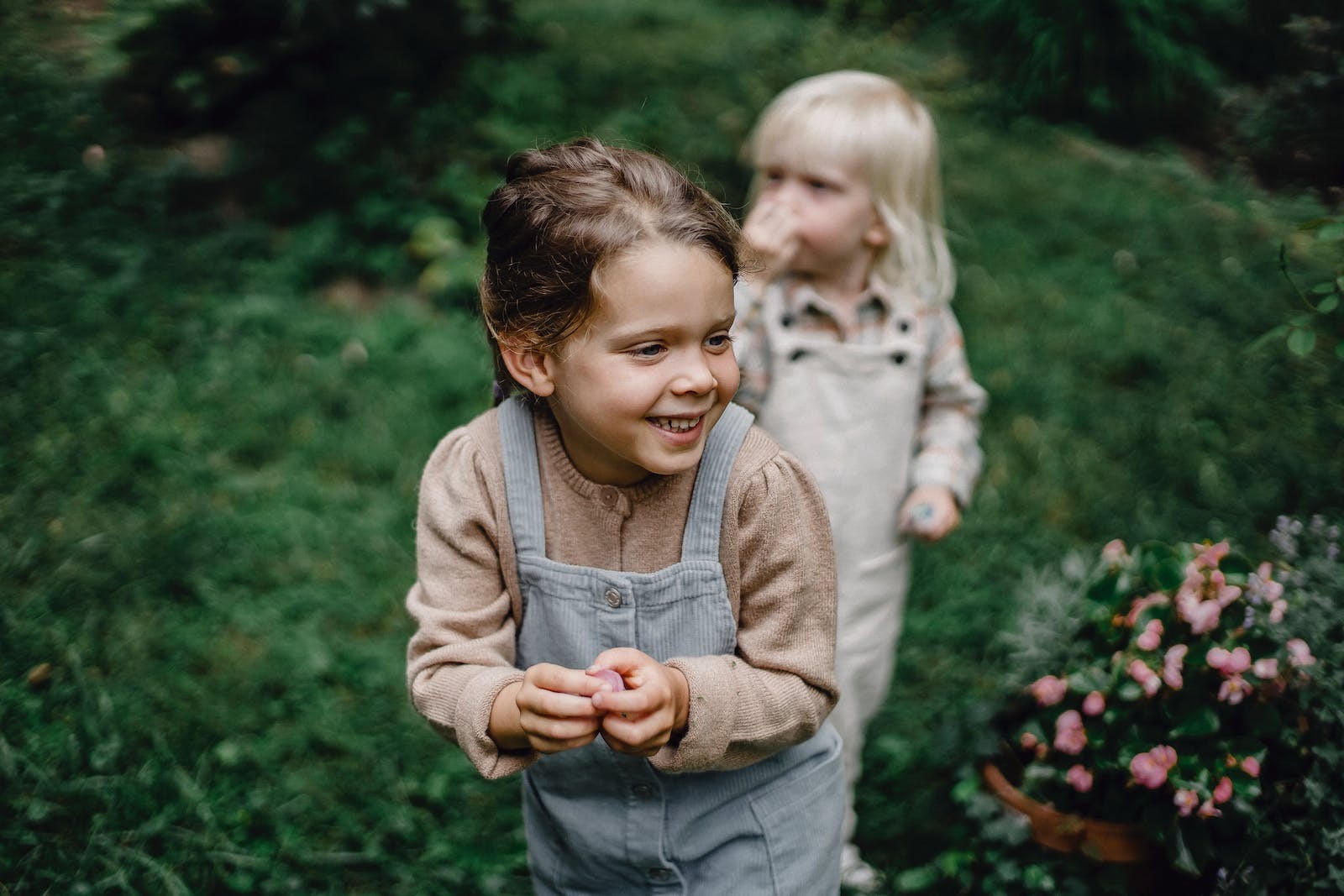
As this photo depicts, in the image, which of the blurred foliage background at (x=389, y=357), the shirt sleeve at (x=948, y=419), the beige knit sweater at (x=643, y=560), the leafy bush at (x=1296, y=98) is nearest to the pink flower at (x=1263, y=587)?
the blurred foliage background at (x=389, y=357)

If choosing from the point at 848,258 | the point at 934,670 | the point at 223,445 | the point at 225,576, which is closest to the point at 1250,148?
the point at 848,258

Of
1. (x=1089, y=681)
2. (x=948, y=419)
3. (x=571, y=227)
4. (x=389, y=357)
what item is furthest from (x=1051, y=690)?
(x=389, y=357)

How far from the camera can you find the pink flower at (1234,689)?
216cm

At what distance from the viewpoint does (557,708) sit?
1.37 metres

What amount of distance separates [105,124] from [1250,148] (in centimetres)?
401

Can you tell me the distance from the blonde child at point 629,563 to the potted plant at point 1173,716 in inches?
33.4

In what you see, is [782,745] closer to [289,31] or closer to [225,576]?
[225,576]

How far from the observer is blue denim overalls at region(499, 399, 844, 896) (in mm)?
1604

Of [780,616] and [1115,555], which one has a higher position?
[780,616]

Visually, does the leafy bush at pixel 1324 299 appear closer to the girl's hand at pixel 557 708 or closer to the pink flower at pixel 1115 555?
the pink flower at pixel 1115 555

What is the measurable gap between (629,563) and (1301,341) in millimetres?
1412

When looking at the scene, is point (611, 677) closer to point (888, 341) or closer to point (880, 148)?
point (888, 341)

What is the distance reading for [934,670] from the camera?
131 inches

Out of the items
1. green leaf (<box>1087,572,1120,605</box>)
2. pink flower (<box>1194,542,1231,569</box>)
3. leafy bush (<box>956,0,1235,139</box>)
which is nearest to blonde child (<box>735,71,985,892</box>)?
leafy bush (<box>956,0,1235,139</box>)
